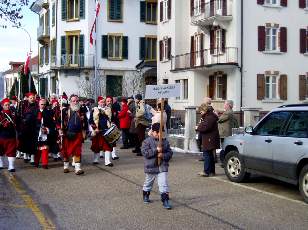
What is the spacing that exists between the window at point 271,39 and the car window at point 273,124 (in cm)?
2526

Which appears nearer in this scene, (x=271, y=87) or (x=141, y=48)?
(x=271, y=87)

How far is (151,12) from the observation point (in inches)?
1935

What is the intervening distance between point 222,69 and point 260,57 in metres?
2.70

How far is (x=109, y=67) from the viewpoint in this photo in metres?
46.6

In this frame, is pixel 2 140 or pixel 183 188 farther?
pixel 2 140

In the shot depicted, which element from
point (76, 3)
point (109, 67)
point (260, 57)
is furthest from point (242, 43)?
point (76, 3)

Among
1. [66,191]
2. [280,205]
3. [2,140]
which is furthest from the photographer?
[2,140]

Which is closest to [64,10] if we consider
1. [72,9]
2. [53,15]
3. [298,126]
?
[72,9]

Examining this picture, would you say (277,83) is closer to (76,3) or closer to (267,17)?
(267,17)

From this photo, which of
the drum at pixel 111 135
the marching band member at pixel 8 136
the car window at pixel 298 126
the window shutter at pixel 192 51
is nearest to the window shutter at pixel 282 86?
the window shutter at pixel 192 51

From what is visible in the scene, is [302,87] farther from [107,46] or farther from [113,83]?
[107,46]

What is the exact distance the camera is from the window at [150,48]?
48344mm

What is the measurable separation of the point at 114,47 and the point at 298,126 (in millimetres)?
38315

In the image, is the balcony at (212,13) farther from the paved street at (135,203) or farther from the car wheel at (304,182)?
the car wheel at (304,182)
